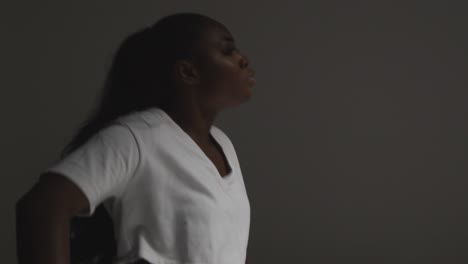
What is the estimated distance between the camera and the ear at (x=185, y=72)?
31.7 inches

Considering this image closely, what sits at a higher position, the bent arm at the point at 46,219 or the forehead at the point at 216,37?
the forehead at the point at 216,37

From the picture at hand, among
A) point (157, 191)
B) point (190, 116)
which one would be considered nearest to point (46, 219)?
point (157, 191)

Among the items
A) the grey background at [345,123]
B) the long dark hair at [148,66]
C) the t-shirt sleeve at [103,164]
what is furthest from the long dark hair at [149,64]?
the grey background at [345,123]

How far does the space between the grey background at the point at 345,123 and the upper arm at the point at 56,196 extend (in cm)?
96

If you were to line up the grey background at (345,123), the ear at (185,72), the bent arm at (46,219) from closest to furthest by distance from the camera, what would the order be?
the bent arm at (46,219) < the ear at (185,72) < the grey background at (345,123)

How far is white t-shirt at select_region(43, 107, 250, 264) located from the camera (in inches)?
25.4

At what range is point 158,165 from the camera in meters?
0.70

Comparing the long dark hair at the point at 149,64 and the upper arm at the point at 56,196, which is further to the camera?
the long dark hair at the point at 149,64

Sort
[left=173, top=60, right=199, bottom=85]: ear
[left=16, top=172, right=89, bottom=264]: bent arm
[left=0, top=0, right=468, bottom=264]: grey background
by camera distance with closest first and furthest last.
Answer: [left=16, top=172, right=89, bottom=264]: bent arm, [left=173, top=60, right=199, bottom=85]: ear, [left=0, top=0, right=468, bottom=264]: grey background

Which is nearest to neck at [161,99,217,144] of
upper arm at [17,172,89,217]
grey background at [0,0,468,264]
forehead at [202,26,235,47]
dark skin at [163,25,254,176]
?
dark skin at [163,25,254,176]

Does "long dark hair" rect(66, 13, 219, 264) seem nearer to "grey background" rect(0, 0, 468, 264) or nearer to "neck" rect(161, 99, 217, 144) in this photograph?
"neck" rect(161, 99, 217, 144)

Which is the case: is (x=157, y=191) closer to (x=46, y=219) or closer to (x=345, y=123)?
(x=46, y=219)

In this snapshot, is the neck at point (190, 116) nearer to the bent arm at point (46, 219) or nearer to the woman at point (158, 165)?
the woman at point (158, 165)

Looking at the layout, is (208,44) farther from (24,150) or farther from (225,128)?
(24,150)
